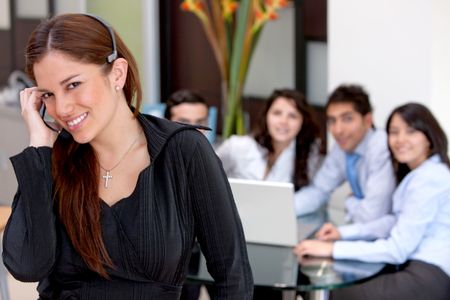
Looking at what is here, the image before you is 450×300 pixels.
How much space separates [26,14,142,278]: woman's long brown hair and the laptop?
130 centimetres

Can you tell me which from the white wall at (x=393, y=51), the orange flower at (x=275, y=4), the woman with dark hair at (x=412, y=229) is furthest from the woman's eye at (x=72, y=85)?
the orange flower at (x=275, y=4)

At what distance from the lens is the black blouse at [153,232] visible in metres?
1.62

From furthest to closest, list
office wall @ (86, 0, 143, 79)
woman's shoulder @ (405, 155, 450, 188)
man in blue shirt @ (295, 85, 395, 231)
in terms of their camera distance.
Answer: office wall @ (86, 0, 143, 79)
man in blue shirt @ (295, 85, 395, 231)
woman's shoulder @ (405, 155, 450, 188)

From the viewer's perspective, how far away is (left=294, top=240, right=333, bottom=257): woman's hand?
9.68 ft

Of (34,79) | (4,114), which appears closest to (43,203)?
Answer: (34,79)

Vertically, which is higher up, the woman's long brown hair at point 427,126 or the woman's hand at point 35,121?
the woman's hand at point 35,121

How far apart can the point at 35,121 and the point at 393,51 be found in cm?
251

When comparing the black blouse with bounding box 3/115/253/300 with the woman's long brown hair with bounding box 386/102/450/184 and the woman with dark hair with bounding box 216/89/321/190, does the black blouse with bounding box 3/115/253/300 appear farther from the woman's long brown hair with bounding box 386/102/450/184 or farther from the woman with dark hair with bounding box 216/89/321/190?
the woman with dark hair with bounding box 216/89/321/190

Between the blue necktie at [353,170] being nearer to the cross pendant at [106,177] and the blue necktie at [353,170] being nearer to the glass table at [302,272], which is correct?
the glass table at [302,272]

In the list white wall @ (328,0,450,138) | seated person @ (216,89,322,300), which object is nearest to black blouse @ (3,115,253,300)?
seated person @ (216,89,322,300)

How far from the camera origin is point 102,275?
1.64 m

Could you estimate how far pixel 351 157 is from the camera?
141 inches

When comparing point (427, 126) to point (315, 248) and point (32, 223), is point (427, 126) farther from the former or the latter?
point (32, 223)

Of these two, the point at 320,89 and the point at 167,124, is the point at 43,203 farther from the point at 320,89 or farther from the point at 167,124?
the point at 320,89
